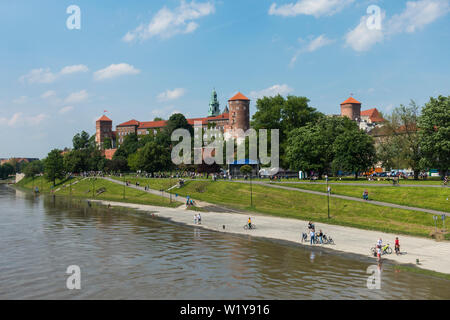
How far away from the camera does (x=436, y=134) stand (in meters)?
68.1

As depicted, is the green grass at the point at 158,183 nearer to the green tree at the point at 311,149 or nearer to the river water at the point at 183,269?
the green tree at the point at 311,149

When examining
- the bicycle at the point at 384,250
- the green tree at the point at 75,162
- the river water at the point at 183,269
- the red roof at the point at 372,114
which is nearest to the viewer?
the river water at the point at 183,269

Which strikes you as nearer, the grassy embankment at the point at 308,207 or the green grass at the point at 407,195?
the grassy embankment at the point at 308,207

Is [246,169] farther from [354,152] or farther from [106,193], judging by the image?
[106,193]

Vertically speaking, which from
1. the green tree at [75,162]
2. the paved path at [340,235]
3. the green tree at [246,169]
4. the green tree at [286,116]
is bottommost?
the paved path at [340,235]

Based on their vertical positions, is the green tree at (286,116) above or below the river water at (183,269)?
above

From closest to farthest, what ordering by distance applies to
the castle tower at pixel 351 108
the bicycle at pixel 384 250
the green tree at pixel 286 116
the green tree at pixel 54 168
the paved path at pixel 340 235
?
the paved path at pixel 340 235 → the bicycle at pixel 384 250 → the green tree at pixel 286 116 → the green tree at pixel 54 168 → the castle tower at pixel 351 108

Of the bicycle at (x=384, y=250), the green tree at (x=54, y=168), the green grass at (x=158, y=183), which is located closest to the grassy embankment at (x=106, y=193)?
the green tree at (x=54, y=168)

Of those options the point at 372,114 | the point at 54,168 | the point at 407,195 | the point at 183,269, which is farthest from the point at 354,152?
the point at 372,114

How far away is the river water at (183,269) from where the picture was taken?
1051 inches

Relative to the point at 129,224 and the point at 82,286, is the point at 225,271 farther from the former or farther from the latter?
the point at 129,224

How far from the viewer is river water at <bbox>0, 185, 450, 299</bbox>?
26.7 m

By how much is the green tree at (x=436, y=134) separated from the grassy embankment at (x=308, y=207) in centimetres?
2084
